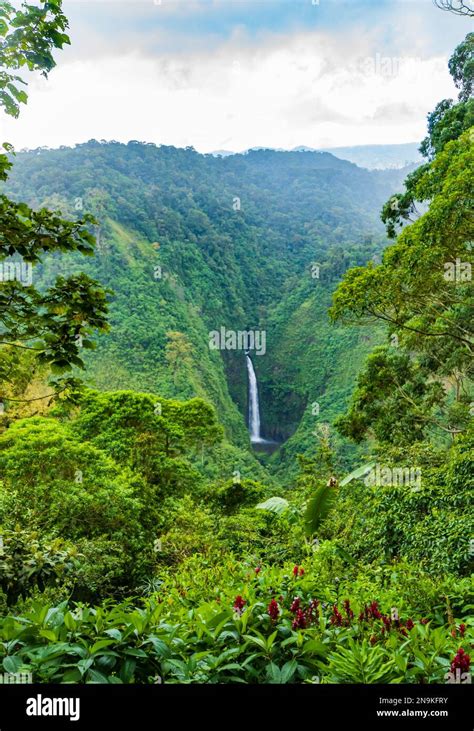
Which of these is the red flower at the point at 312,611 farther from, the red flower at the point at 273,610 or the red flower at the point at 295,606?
A: the red flower at the point at 273,610

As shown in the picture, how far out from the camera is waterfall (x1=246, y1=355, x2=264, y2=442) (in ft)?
101

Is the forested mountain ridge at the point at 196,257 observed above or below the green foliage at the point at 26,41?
above

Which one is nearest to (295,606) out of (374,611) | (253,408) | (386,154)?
(374,611)

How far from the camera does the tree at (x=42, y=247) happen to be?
2355 mm

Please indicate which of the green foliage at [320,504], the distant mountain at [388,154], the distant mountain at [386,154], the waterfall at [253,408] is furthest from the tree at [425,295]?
the waterfall at [253,408]

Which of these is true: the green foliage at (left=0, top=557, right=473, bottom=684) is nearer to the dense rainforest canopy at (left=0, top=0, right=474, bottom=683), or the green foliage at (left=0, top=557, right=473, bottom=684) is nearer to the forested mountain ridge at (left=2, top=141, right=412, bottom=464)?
the dense rainforest canopy at (left=0, top=0, right=474, bottom=683)

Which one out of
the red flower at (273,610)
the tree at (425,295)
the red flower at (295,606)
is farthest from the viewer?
the tree at (425,295)

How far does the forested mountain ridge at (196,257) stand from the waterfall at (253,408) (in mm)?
570

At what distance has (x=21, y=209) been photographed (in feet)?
7.78

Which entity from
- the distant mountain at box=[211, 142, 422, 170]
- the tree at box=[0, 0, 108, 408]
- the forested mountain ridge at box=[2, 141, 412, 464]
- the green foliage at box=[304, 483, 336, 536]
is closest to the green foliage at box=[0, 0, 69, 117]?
the tree at box=[0, 0, 108, 408]

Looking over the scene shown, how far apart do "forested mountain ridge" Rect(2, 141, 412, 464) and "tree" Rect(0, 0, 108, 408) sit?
19.0 m

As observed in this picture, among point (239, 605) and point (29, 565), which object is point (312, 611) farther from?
point (29, 565)

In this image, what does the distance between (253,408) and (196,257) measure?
905 cm

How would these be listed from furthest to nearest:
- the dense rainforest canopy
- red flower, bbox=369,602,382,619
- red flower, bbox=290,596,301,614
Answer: red flower, bbox=369,602,382,619
red flower, bbox=290,596,301,614
the dense rainforest canopy
